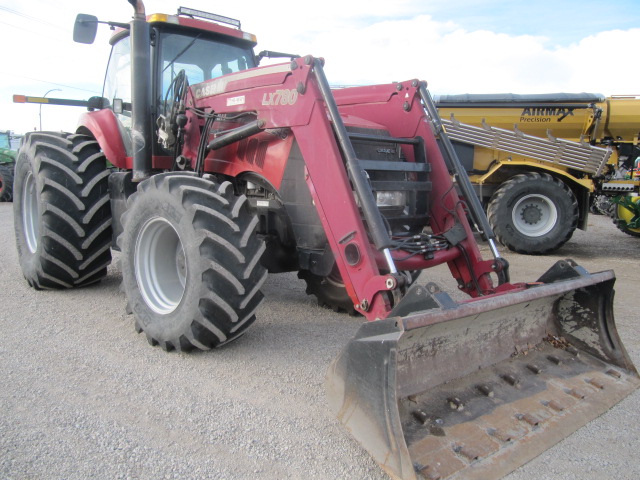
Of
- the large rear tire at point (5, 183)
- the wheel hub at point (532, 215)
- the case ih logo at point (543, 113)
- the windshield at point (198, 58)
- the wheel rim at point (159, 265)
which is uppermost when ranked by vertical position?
the windshield at point (198, 58)

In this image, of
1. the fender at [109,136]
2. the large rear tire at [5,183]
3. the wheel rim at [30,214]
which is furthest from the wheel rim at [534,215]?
the large rear tire at [5,183]

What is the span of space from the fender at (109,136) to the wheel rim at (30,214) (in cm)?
98

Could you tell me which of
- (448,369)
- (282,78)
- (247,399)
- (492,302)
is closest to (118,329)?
(247,399)

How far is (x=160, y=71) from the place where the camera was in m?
4.57

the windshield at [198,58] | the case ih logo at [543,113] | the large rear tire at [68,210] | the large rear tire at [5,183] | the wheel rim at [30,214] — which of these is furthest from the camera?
the large rear tire at [5,183]

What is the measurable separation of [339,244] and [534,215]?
6652 mm

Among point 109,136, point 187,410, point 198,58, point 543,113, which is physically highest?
point 198,58

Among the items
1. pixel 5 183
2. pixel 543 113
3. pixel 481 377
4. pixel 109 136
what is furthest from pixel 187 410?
pixel 5 183

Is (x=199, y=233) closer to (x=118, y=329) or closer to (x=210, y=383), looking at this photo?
(x=210, y=383)

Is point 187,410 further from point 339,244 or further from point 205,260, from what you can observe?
point 339,244

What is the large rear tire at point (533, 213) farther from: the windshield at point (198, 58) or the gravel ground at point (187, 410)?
the windshield at point (198, 58)

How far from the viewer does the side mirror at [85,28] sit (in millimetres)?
4371

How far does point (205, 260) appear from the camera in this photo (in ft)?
10.6

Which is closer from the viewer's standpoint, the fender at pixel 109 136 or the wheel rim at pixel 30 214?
the fender at pixel 109 136
